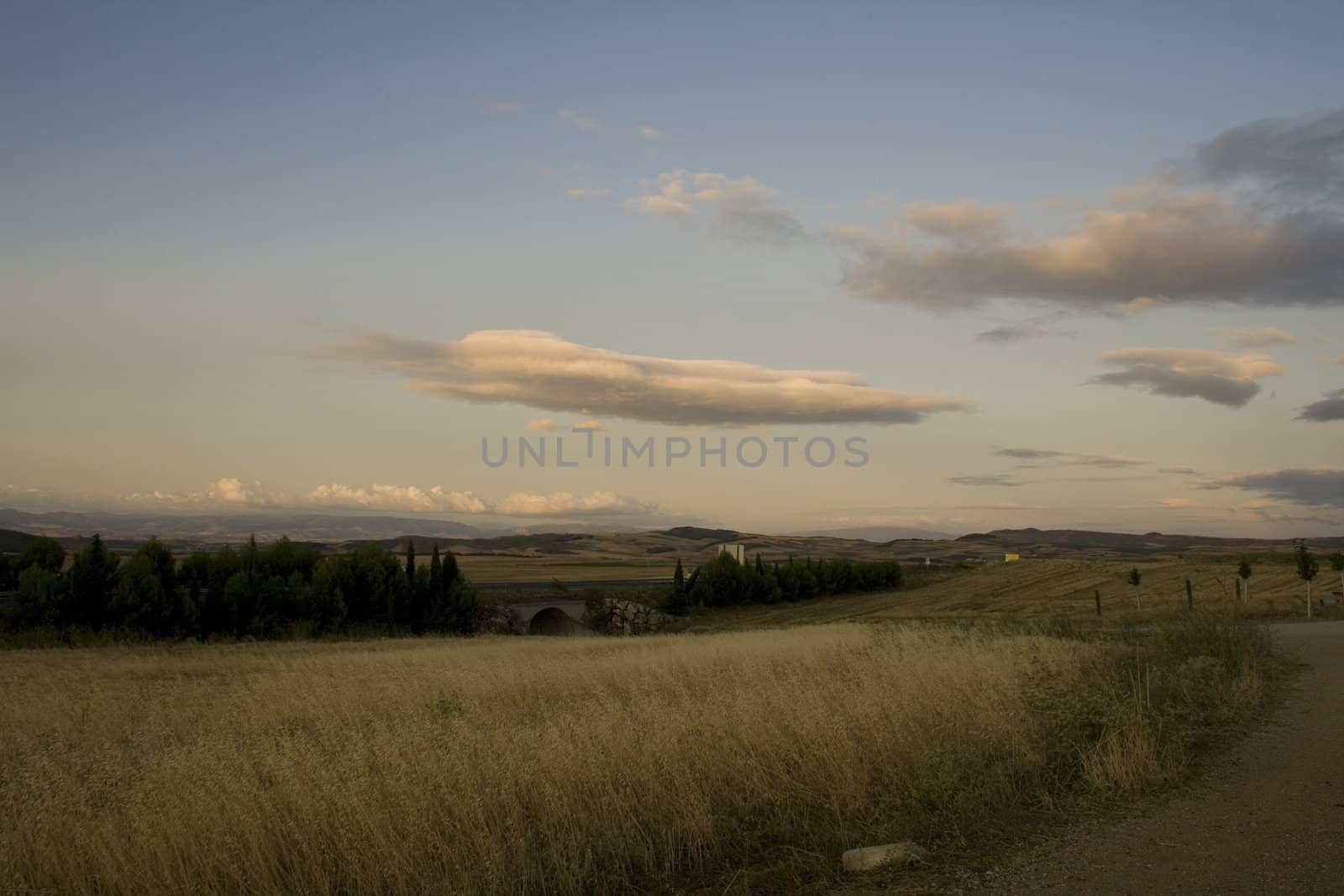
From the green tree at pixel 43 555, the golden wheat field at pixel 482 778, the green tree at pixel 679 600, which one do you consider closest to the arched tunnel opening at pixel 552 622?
the green tree at pixel 679 600

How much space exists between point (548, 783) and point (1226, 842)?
16.3ft

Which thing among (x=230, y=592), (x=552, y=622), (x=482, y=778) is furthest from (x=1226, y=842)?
(x=552, y=622)

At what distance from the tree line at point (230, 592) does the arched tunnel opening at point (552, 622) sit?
9345 millimetres

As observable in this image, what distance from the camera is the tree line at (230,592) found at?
41.1 meters

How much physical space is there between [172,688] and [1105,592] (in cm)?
5927

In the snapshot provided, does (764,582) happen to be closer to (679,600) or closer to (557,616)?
(679,600)

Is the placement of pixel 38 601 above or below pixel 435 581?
above

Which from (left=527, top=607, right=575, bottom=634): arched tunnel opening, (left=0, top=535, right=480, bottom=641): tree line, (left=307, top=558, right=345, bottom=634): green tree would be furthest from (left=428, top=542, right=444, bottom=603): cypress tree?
(left=527, top=607, right=575, bottom=634): arched tunnel opening

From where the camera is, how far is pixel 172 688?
62.8ft

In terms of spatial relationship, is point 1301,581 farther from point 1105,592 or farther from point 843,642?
point 843,642

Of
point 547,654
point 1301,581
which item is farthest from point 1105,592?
point 547,654

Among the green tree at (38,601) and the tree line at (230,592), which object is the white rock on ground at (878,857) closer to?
the tree line at (230,592)

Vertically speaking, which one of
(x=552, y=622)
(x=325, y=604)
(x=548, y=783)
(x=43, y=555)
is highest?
(x=548, y=783)

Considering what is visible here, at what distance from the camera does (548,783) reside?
7410 mm
